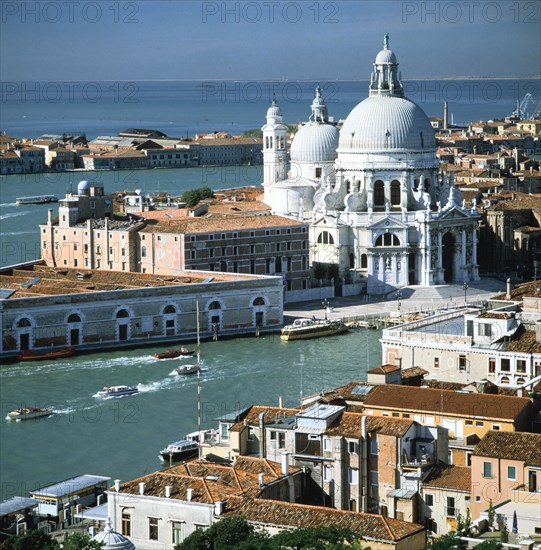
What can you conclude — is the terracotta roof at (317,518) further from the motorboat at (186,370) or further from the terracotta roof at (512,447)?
the motorboat at (186,370)

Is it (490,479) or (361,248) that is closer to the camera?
(490,479)

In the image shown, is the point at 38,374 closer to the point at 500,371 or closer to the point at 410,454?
the point at 500,371

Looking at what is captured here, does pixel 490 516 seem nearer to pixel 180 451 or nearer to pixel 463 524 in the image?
pixel 463 524

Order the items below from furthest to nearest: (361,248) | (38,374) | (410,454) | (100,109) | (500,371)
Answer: (100,109), (361,248), (38,374), (500,371), (410,454)

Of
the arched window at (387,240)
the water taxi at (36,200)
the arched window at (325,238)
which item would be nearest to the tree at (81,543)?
the arched window at (387,240)

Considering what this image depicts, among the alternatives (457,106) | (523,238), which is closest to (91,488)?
(523,238)

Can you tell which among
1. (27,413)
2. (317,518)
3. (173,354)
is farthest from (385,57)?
(317,518)
